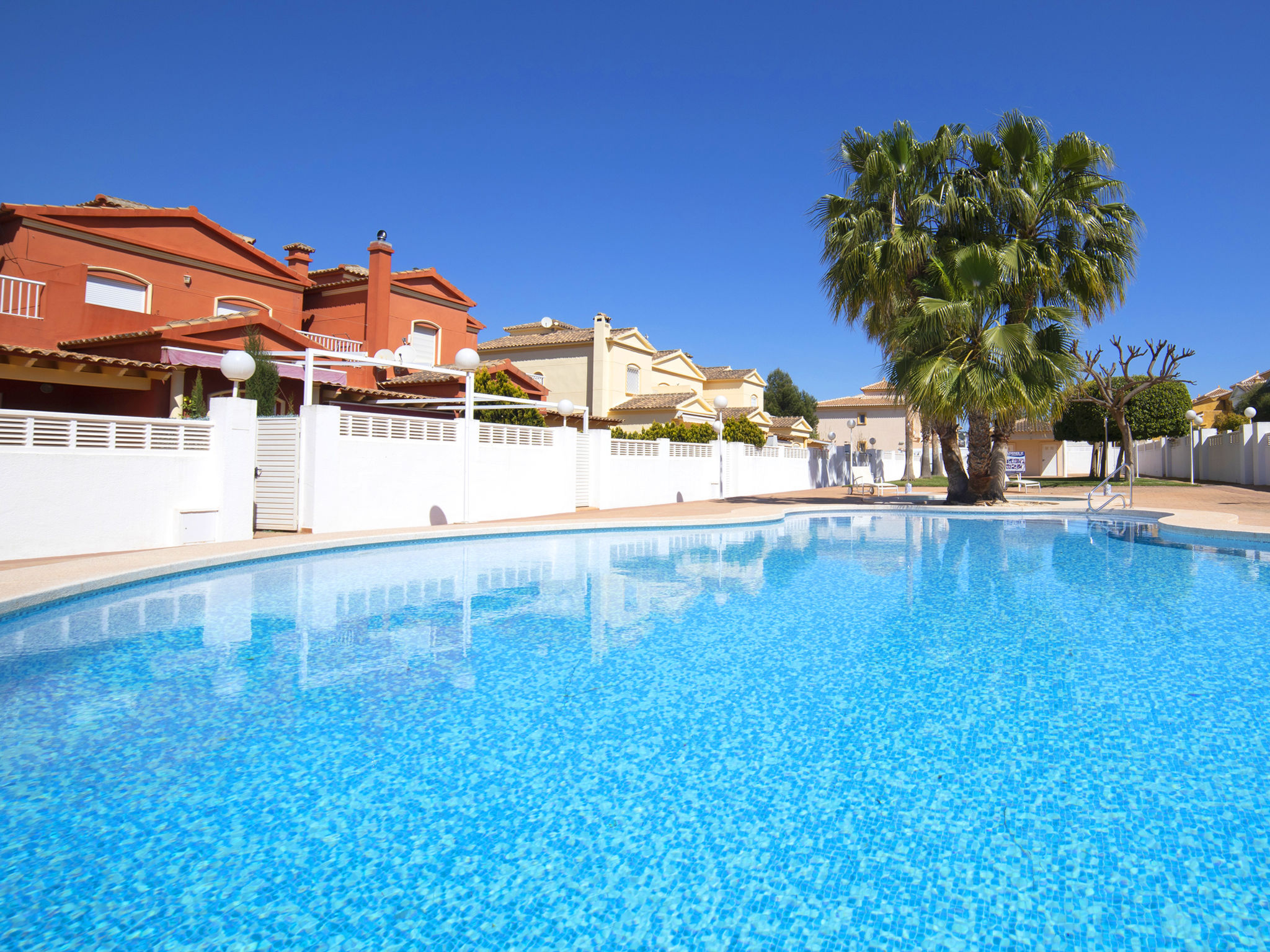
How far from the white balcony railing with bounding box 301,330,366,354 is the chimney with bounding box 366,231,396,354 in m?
0.25

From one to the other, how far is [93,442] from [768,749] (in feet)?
30.4

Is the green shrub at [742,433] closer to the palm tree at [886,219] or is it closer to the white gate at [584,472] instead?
the palm tree at [886,219]

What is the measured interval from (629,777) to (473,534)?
968cm

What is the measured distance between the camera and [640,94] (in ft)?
73.7

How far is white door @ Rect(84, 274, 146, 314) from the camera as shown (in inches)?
688

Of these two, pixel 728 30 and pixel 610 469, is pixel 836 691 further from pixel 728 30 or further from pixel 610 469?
pixel 728 30

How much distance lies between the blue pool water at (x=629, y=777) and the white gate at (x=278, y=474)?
167 inches

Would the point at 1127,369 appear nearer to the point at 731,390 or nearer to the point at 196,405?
the point at 731,390

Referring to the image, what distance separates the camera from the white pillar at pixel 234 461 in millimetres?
10469

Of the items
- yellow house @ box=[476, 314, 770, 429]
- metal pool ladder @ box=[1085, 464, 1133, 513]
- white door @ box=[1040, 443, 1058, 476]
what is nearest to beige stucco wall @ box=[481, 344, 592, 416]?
yellow house @ box=[476, 314, 770, 429]

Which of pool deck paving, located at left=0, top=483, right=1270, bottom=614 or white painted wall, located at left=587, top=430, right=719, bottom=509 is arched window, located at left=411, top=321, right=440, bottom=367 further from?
pool deck paving, located at left=0, top=483, right=1270, bottom=614

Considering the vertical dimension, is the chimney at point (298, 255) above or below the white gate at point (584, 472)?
above

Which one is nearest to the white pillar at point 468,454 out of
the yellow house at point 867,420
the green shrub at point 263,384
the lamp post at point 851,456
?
the green shrub at point 263,384

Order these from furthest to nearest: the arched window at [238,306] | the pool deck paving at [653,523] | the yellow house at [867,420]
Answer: the yellow house at [867,420] < the arched window at [238,306] < the pool deck paving at [653,523]
